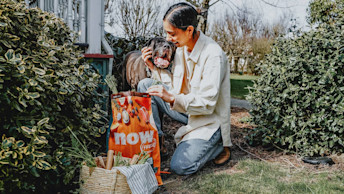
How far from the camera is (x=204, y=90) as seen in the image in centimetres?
261

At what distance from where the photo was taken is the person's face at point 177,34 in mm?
2590

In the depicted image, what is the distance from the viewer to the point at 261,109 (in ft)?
11.5

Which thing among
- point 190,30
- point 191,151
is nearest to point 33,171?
point 191,151

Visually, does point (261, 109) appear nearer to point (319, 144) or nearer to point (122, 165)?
point (319, 144)

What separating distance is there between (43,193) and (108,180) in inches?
16.6

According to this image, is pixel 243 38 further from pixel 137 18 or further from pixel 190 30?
pixel 190 30

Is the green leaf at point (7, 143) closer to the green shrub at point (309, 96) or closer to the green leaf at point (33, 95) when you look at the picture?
the green leaf at point (33, 95)

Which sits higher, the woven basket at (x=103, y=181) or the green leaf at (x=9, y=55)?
the green leaf at (x=9, y=55)

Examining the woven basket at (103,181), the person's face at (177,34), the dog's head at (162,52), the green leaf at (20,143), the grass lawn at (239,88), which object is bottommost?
the grass lawn at (239,88)

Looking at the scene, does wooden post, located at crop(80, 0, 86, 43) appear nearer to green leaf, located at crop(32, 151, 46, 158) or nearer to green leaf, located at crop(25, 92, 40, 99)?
green leaf, located at crop(25, 92, 40, 99)

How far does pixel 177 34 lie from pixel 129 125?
905 millimetres

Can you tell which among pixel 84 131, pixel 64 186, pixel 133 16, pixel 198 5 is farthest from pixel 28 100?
pixel 133 16

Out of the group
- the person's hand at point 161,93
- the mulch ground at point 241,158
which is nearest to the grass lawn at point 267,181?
the mulch ground at point 241,158

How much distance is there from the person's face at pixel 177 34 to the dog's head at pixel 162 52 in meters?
0.25
